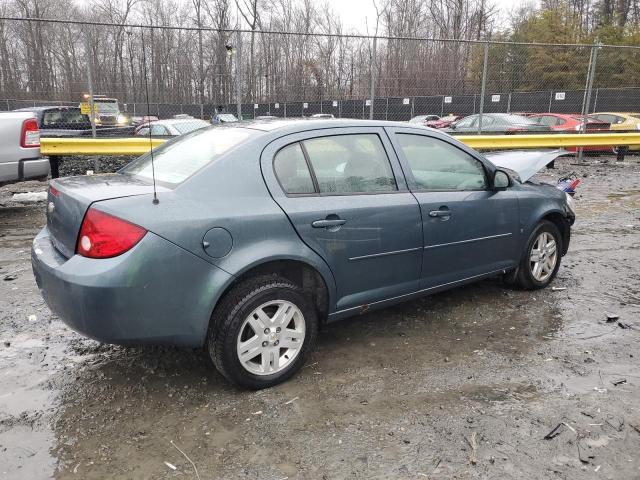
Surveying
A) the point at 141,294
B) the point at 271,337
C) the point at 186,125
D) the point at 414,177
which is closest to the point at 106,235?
the point at 141,294

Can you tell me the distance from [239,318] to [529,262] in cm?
287

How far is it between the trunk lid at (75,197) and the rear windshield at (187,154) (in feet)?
0.46

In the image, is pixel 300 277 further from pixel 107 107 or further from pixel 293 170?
pixel 107 107

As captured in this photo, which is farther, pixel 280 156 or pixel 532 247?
pixel 532 247

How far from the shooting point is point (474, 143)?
10.7m

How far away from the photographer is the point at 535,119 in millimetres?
15500

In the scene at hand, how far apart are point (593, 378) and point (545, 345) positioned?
490 millimetres

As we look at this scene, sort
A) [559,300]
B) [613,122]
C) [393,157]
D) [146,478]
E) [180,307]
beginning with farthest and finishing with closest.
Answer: [613,122] → [559,300] → [393,157] → [180,307] → [146,478]

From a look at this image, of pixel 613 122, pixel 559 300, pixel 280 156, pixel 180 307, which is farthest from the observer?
pixel 613 122

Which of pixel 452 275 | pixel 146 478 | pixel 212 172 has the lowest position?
pixel 146 478

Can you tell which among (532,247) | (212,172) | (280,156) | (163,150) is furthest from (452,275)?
(163,150)

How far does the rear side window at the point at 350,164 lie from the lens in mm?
3236

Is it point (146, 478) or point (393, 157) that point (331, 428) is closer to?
point (146, 478)

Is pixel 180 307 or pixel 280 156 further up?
pixel 280 156
